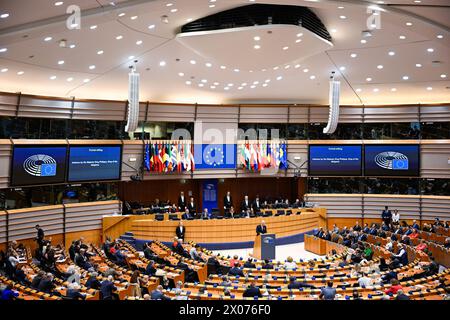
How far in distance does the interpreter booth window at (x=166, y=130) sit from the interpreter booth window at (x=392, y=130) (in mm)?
10040

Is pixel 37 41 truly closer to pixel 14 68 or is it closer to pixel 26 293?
pixel 14 68

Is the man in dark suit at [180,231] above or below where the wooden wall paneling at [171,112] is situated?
below

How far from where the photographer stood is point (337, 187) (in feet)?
87.6

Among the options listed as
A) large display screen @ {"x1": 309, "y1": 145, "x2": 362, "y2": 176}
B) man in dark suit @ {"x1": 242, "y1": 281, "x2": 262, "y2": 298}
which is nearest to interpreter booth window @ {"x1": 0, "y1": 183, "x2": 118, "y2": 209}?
large display screen @ {"x1": 309, "y1": 145, "x2": 362, "y2": 176}

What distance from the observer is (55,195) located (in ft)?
68.9

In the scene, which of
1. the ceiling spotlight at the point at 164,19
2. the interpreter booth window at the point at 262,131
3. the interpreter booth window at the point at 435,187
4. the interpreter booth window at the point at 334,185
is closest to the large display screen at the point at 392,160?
the interpreter booth window at the point at 435,187

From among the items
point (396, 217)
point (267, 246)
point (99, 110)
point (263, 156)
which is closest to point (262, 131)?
A: point (263, 156)

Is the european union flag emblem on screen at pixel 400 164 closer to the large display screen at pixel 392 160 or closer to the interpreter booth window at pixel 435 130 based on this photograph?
the large display screen at pixel 392 160

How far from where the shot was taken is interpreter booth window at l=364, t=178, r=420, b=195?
26.0 meters

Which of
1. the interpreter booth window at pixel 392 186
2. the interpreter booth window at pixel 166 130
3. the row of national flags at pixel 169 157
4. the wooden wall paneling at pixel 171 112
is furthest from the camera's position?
the interpreter booth window at pixel 392 186

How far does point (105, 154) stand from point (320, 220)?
461 inches

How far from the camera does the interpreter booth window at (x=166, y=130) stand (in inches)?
958
